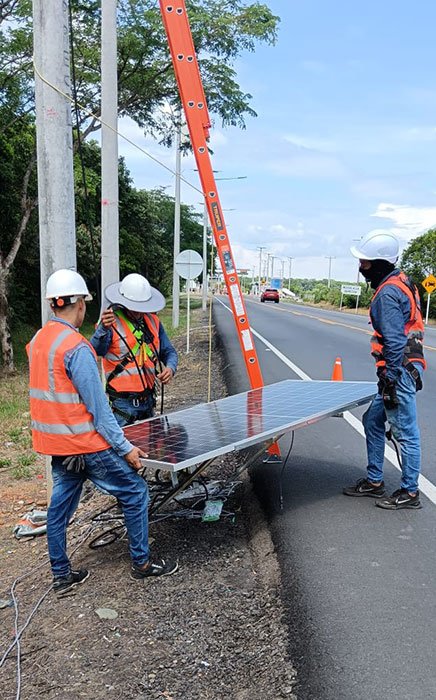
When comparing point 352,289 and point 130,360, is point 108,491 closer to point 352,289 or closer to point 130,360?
point 130,360

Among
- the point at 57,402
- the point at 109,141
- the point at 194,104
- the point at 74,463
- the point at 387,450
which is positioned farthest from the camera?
the point at 109,141

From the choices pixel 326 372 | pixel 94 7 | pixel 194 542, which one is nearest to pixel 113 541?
pixel 194 542

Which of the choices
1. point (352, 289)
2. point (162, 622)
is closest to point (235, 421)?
point (162, 622)

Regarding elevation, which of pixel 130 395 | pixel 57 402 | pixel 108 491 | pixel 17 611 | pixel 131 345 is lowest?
pixel 17 611

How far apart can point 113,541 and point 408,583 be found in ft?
7.08

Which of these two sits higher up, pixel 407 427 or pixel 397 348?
pixel 397 348

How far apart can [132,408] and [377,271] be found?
7.52ft

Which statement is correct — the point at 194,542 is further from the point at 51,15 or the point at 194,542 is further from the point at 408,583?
the point at 51,15

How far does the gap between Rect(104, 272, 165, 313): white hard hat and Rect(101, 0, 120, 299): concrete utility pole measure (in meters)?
2.90

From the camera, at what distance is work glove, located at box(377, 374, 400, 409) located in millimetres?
4727

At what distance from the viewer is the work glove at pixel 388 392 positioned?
4.73 meters

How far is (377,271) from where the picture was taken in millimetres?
4906

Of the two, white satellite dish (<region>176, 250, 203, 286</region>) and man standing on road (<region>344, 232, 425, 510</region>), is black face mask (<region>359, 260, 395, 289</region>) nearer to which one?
man standing on road (<region>344, 232, 425, 510</region>)

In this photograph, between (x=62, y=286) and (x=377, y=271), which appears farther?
(x=377, y=271)
